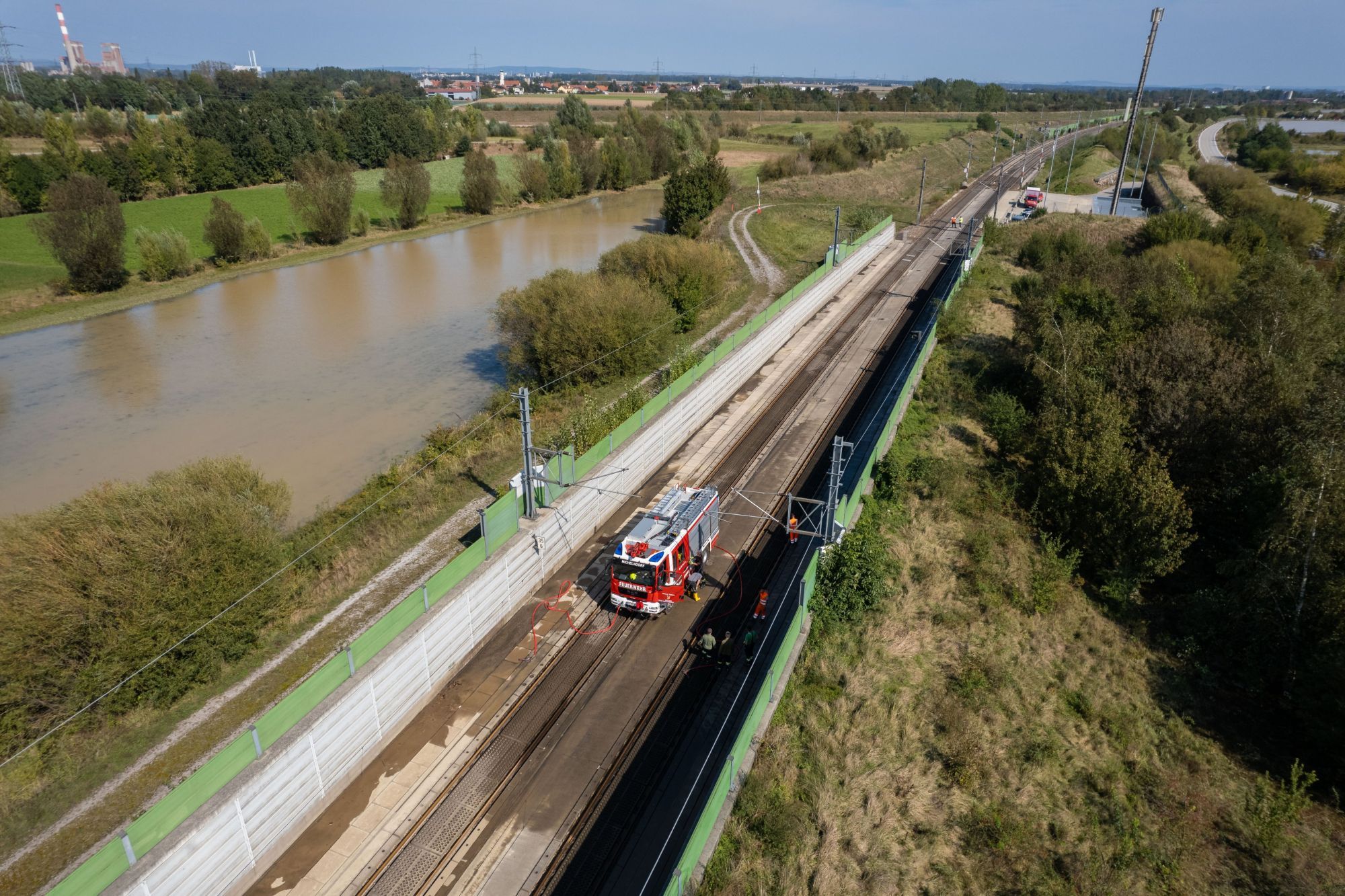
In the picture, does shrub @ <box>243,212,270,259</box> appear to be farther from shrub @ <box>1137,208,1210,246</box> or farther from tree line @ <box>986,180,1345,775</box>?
shrub @ <box>1137,208,1210,246</box>

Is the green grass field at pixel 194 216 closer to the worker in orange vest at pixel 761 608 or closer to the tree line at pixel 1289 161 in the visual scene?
the worker in orange vest at pixel 761 608

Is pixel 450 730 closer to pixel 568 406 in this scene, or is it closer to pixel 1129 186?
pixel 568 406

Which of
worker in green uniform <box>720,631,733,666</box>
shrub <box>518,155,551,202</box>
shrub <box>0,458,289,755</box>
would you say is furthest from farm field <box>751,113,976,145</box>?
shrub <box>0,458,289,755</box>

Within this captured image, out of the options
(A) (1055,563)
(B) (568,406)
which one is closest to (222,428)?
(B) (568,406)

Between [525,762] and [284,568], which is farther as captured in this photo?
[284,568]

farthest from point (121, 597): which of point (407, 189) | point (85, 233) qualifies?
point (407, 189)

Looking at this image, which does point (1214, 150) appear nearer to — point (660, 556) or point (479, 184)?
point (479, 184)
